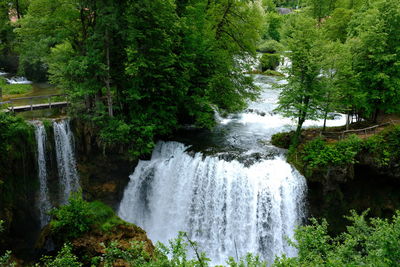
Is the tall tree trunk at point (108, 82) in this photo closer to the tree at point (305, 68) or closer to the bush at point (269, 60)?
the tree at point (305, 68)

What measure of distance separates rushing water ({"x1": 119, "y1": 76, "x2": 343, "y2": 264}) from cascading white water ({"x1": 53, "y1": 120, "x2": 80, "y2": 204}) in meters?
2.83

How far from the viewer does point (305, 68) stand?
15.2 metres

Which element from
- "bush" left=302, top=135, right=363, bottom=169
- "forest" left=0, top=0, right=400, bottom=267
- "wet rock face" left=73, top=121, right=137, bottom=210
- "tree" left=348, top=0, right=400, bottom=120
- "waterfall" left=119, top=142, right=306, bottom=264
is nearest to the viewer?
"forest" left=0, top=0, right=400, bottom=267

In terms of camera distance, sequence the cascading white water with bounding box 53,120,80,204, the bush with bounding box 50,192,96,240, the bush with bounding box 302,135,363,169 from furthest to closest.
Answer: the cascading white water with bounding box 53,120,80,204 → the bush with bounding box 302,135,363,169 → the bush with bounding box 50,192,96,240

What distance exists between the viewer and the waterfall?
49.6ft

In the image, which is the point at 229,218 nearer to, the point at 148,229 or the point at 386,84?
the point at 148,229

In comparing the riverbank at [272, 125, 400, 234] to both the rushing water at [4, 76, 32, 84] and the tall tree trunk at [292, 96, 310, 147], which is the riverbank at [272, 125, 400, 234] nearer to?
the tall tree trunk at [292, 96, 310, 147]

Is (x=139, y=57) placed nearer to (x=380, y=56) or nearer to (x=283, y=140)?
(x=283, y=140)

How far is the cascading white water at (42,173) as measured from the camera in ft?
51.7

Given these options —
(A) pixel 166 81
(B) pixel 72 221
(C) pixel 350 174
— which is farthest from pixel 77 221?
(C) pixel 350 174

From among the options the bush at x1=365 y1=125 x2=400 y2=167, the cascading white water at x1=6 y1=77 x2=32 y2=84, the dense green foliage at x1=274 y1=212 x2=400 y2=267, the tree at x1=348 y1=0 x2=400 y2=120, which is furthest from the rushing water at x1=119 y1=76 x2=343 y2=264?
the cascading white water at x1=6 y1=77 x2=32 y2=84

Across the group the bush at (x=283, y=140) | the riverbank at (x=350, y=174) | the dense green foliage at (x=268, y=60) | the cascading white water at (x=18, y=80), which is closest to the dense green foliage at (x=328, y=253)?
the riverbank at (x=350, y=174)

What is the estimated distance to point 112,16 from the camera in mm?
14953

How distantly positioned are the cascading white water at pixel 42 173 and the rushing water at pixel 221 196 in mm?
3758
